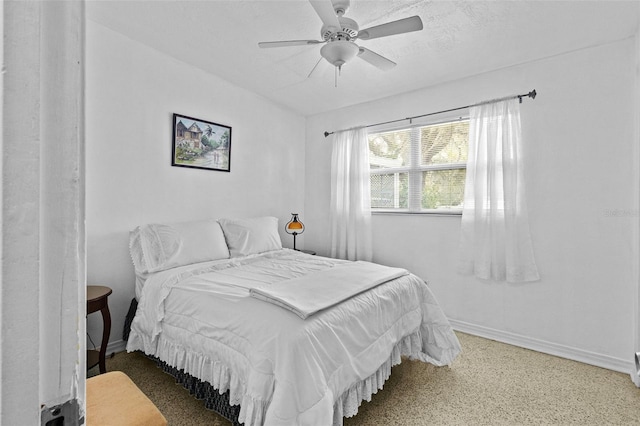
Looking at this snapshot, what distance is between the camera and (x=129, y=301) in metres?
2.66

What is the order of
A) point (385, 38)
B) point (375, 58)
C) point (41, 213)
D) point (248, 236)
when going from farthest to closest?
point (248, 236) → point (385, 38) → point (375, 58) → point (41, 213)

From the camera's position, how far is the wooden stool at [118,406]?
112 centimetres

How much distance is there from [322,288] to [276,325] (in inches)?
18.6


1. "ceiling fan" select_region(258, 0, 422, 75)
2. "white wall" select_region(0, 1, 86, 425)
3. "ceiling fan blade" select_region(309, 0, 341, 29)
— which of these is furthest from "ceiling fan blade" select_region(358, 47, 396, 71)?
"white wall" select_region(0, 1, 86, 425)

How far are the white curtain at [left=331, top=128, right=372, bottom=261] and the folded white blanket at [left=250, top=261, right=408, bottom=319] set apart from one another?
1.35m

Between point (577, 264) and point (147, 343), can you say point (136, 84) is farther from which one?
point (577, 264)

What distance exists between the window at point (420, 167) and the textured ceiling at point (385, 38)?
23.1 inches

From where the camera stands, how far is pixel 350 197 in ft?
12.9

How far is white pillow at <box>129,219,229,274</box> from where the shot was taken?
248 cm

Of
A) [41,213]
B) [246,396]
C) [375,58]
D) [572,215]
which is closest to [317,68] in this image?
[375,58]

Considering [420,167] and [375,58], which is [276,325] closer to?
[375,58]

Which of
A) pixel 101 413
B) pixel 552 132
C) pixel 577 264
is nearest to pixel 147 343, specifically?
pixel 101 413

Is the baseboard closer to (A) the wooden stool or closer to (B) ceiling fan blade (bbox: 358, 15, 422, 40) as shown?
(B) ceiling fan blade (bbox: 358, 15, 422, 40)

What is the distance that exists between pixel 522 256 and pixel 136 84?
375 centimetres
